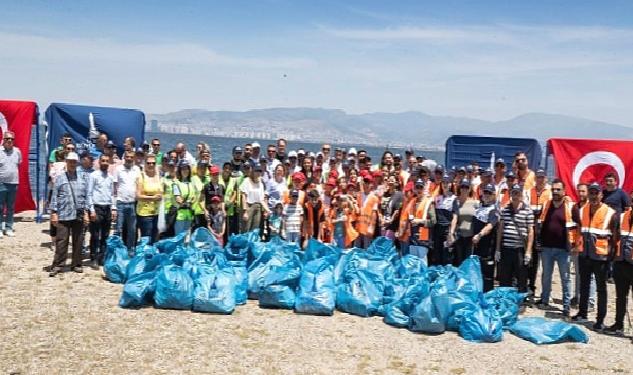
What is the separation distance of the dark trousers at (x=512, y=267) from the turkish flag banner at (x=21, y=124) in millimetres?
10195

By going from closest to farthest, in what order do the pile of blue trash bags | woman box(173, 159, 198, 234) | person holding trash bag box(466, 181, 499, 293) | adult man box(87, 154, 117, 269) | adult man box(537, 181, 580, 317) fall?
the pile of blue trash bags, adult man box(537, 181, 580, 317), person holding trash bag box(466, 181, 499, 293), adult man box(87, 154, 117, 269), woman box(173, 159, 198, 234)

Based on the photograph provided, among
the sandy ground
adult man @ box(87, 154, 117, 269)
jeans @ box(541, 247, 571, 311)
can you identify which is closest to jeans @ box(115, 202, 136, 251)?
adult man @ box(87, 154, 117, 269)

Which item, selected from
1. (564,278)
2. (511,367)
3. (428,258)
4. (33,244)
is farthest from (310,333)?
(33,244)

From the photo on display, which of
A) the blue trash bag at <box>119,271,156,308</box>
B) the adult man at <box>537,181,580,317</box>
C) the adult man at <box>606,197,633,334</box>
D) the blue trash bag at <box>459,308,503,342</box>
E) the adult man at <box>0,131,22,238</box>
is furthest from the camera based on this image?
the adult man at <box>0,131,22,238</box>

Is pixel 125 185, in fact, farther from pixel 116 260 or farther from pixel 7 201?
pixel 7 201

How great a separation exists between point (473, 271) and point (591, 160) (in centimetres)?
426

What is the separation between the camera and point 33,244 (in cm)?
984

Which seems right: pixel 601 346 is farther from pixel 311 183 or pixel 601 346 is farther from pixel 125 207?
pixel 125 207

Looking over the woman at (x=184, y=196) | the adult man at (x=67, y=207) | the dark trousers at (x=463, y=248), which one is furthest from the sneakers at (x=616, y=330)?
the adult man at (x=67, y=207)

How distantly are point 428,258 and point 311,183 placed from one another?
2.35m

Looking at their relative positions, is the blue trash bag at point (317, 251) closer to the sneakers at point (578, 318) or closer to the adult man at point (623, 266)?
the sneakers at point (578, 318)

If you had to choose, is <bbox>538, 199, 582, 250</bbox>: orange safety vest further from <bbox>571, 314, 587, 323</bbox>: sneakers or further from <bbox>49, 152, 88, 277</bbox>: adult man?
<bbox>49, 152, 88, 277</bbox>: adult man

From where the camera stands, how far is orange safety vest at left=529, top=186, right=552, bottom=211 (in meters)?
7.91

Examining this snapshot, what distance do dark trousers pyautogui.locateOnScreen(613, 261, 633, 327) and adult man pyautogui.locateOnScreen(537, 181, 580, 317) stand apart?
655mm
